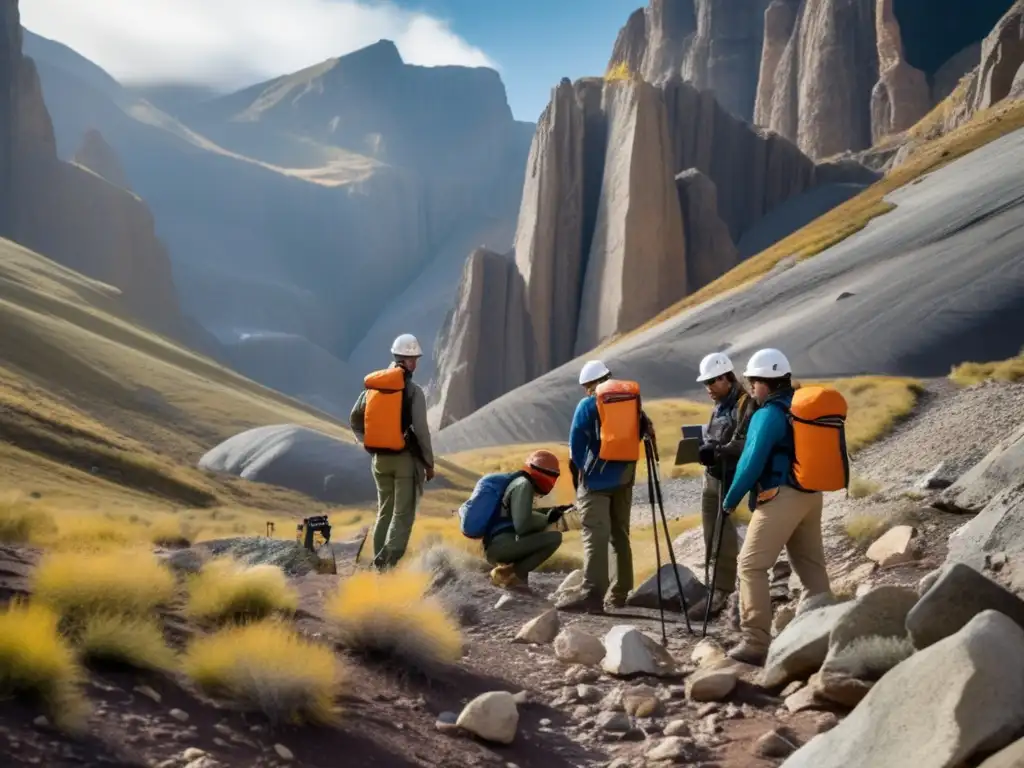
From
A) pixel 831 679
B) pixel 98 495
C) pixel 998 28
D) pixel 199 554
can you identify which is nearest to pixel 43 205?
pixel 98 495

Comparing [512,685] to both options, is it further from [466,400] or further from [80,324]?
[466,400]

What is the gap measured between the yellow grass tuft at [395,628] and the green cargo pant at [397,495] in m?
3.18

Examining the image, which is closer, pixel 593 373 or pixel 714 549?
pixel 593 373

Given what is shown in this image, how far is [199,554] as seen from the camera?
33.1 feet

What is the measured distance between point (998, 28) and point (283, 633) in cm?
7808

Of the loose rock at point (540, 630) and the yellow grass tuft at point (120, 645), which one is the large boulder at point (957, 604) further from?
the yellow grass tuft at point (120, 645)

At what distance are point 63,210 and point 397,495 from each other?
95.8m

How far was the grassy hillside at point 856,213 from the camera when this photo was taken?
55.8m

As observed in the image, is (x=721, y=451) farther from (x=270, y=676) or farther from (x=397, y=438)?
(x=270, y=676)

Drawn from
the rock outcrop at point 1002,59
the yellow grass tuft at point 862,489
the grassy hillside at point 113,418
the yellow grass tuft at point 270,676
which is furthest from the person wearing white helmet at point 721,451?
the rock outcrop at point 1002,59

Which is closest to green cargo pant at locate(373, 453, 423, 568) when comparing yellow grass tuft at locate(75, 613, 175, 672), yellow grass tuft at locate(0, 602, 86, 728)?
yellow grass tuft at locate(75, 613, 175, 672)

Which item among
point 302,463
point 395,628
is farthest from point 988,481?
point 302,463

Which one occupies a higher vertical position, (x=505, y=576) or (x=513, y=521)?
(x=513, y=521)

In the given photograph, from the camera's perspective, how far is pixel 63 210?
94.1m
